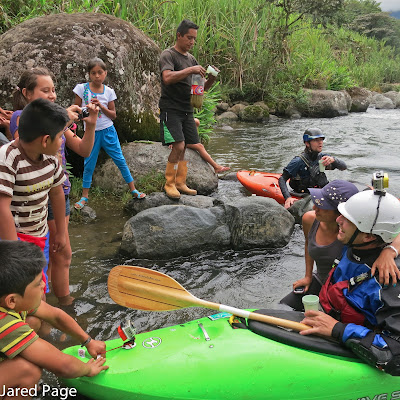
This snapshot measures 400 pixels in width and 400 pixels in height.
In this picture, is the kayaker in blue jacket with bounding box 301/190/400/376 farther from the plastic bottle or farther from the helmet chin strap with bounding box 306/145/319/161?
the plastic bottle

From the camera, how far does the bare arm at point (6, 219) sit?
2.08 metres

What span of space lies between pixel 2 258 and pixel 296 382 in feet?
4.56

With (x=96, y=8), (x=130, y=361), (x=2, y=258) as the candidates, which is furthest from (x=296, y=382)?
(x=96, y=8)

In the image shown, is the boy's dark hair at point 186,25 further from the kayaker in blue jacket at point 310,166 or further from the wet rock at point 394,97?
the wet rock at point 394,97

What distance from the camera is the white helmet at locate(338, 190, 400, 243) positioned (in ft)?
6.73

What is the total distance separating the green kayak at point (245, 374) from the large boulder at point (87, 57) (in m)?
3.75

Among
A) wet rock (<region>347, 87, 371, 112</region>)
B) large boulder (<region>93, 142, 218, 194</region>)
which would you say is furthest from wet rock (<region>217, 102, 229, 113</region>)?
large boulder (<region>93, 142, 218, 194</region>)

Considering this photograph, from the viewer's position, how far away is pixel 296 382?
80.4 inches

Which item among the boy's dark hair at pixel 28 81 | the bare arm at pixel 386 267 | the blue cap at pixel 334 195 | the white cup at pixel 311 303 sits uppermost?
the boy's dark hair at pixel 28 81

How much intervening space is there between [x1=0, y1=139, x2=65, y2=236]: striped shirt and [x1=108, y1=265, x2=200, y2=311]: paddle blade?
1.64ft

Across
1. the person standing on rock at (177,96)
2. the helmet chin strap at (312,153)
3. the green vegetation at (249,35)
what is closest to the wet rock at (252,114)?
the green vegetation at (249,35)

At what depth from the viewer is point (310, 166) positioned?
14.8 feet

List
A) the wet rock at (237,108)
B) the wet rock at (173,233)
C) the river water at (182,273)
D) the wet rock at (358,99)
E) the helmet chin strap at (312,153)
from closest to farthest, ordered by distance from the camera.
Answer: the river water at (182,273), the wet rock at (173,233), the helmet chin strap at (312,153), the wet rock at (237,108), the wet rock at (358,99)

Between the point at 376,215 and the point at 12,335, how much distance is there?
1.64 metres
